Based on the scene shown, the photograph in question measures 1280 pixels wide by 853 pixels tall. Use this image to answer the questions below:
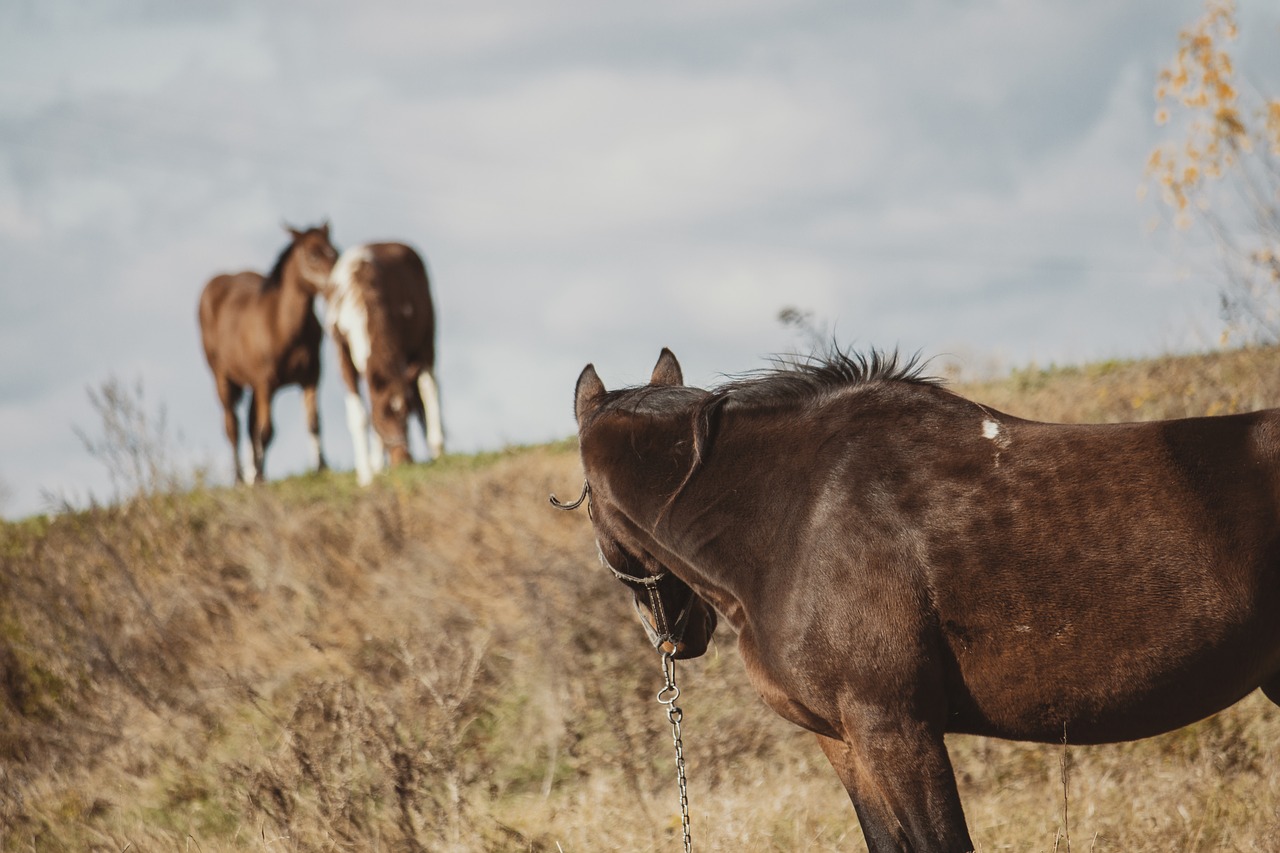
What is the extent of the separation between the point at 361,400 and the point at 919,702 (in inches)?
491

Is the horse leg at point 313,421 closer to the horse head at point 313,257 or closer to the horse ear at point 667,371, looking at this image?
the horse head at point 313,257

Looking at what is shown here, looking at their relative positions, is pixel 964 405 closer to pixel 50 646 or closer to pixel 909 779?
pixel 909 779

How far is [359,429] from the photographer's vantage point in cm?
1491

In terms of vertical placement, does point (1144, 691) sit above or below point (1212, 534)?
below

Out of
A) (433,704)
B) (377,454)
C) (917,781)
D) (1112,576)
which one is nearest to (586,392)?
(917,781)

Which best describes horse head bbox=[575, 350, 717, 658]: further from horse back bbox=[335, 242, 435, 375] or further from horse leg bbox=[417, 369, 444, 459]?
horse leg bbox=[417, 369, 444, 459]

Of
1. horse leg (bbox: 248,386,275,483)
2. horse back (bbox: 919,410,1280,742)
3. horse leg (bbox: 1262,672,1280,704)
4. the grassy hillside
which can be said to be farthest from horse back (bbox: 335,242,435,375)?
horse leg (bbox: 1262,672,1280,704)

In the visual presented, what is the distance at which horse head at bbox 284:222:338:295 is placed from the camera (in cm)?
1648

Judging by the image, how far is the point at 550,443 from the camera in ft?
47.2

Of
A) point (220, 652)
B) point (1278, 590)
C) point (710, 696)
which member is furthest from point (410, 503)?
point (1278, 590)

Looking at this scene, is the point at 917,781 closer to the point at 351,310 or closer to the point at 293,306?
the point at 351,310

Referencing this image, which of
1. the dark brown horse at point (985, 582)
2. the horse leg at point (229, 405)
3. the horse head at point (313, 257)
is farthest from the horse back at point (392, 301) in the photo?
the dark brown horse at point (985, 582)

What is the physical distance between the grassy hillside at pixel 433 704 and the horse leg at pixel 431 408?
1739 millimetres

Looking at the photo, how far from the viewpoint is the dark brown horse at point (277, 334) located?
54.9 ft
